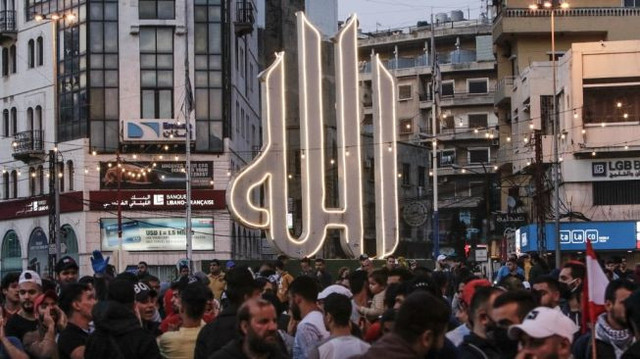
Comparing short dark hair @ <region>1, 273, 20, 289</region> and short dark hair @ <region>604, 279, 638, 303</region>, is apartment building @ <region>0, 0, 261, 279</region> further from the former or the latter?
short dark hair @ <region>604, 279, 638, 303</region>

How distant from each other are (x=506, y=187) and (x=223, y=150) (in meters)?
13.3

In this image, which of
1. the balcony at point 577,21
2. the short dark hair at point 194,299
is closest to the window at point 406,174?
the balcony at point 577,21

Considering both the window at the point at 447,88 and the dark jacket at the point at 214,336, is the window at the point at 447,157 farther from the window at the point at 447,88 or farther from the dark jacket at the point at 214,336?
the dark jacket at the point at 214,336

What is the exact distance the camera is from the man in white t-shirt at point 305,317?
416 inches

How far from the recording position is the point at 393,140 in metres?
42.2

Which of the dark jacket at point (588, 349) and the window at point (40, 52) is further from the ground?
the window at point (40, 52)

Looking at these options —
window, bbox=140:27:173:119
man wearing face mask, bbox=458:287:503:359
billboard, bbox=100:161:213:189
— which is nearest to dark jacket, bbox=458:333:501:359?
man wearing face mask, bbox=458:287:503:359

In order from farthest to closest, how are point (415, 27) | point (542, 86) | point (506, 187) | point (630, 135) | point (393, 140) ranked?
1. point (415, 27)
2. point (506, 187)
3. point (542, 86)
4. point (630, 135)
5. point (393, 140)

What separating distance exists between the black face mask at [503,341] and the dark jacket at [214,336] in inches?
90.3

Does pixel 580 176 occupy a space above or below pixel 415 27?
below

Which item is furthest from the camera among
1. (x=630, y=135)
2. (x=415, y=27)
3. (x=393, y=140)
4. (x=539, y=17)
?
(x=415, y=27)

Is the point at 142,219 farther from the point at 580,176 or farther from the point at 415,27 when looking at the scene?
the point at 415,27

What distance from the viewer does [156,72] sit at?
61219 mm

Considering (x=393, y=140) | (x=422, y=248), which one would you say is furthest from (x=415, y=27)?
(x=393, y=140)
